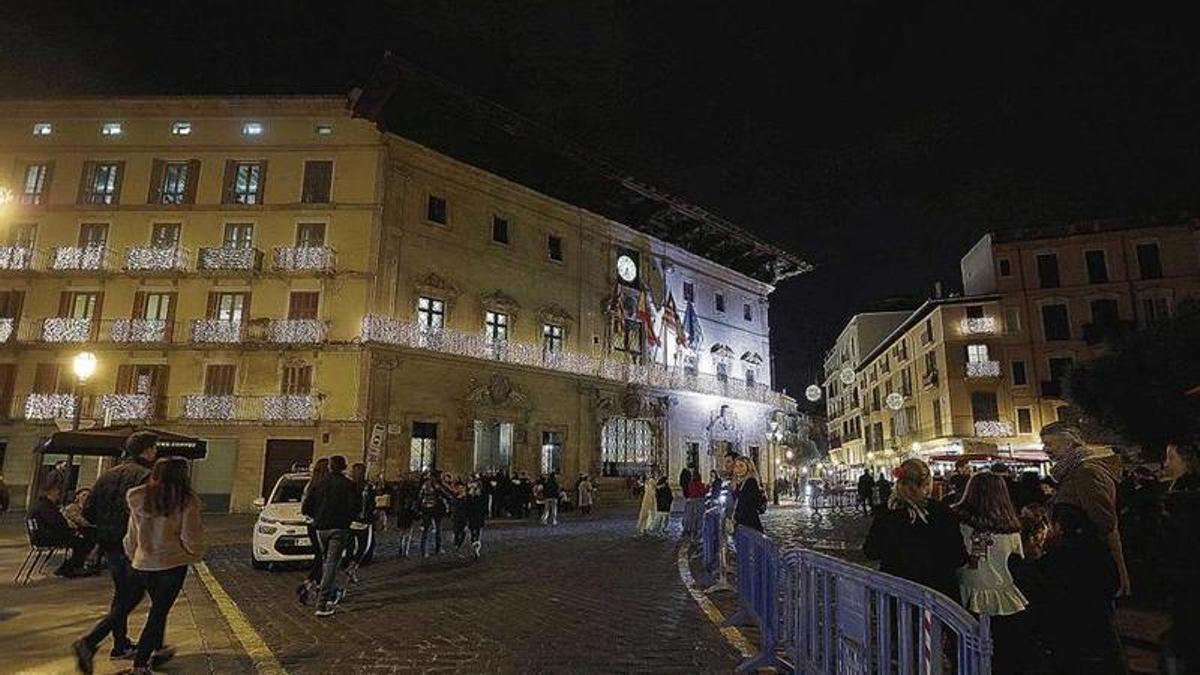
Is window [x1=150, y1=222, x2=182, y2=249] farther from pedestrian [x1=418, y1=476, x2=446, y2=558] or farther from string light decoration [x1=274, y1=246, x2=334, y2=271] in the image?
pedestrian [x1=418, y1=476, x2=446, y2=558]

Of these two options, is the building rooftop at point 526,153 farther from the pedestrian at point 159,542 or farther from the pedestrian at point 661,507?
the pedestrian at point 159,542

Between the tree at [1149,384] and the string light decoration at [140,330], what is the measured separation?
36464 mm

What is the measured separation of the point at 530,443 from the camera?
29734 mm

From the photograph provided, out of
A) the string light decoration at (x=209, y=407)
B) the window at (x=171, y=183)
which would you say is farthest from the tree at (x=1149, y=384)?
the window at (x=171, y=183)

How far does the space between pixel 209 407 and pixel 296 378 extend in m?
3.16

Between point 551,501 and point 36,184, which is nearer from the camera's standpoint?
point 551,501

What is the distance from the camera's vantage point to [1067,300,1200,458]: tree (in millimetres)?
24703

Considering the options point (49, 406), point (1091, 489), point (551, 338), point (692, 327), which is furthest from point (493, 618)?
point (692, 327)

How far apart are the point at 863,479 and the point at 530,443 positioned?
1368 cm

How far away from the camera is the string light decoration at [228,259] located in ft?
84.9

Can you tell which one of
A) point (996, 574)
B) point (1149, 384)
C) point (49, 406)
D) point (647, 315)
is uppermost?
point (647, 315)

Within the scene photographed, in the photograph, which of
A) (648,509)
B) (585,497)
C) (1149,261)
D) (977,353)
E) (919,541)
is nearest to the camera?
(919,541)

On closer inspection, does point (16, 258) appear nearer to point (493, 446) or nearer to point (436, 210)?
point (436, 210)

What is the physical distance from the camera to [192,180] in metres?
27.0
